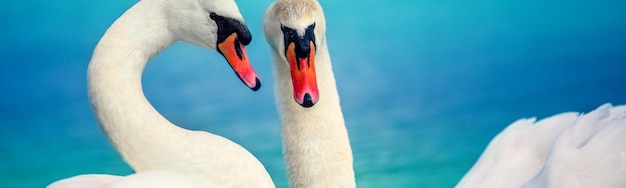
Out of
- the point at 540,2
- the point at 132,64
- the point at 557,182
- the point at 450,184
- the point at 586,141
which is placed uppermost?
the point at 540,2

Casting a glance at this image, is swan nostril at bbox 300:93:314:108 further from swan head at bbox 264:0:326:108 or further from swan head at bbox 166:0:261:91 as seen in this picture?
swan head at bbox 166:0:261:91

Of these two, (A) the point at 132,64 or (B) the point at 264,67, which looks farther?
(B) the point at 264,67

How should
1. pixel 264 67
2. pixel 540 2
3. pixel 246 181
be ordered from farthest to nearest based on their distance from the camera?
pixel 540 2, pixel 264 67, pixel 246 181

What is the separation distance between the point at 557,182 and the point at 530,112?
1166 millimetres

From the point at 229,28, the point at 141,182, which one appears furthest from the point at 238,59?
the point at 141,182

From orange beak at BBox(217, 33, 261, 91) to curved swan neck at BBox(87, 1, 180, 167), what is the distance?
0.15 m

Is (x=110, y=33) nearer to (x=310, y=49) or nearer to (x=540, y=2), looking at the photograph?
(x=310, y=49)

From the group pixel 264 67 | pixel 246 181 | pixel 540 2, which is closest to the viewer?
pixel 246 181

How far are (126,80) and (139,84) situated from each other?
44mm

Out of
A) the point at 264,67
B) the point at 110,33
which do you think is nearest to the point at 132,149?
the point at 110,33

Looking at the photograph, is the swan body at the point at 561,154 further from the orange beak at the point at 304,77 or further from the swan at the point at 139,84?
the swan at the point at 139,84

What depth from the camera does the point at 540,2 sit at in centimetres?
323

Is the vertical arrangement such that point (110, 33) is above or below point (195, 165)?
above

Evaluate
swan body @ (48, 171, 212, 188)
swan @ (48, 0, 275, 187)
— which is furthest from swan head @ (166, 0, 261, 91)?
swan body @ (48, 171, 212, 188)
